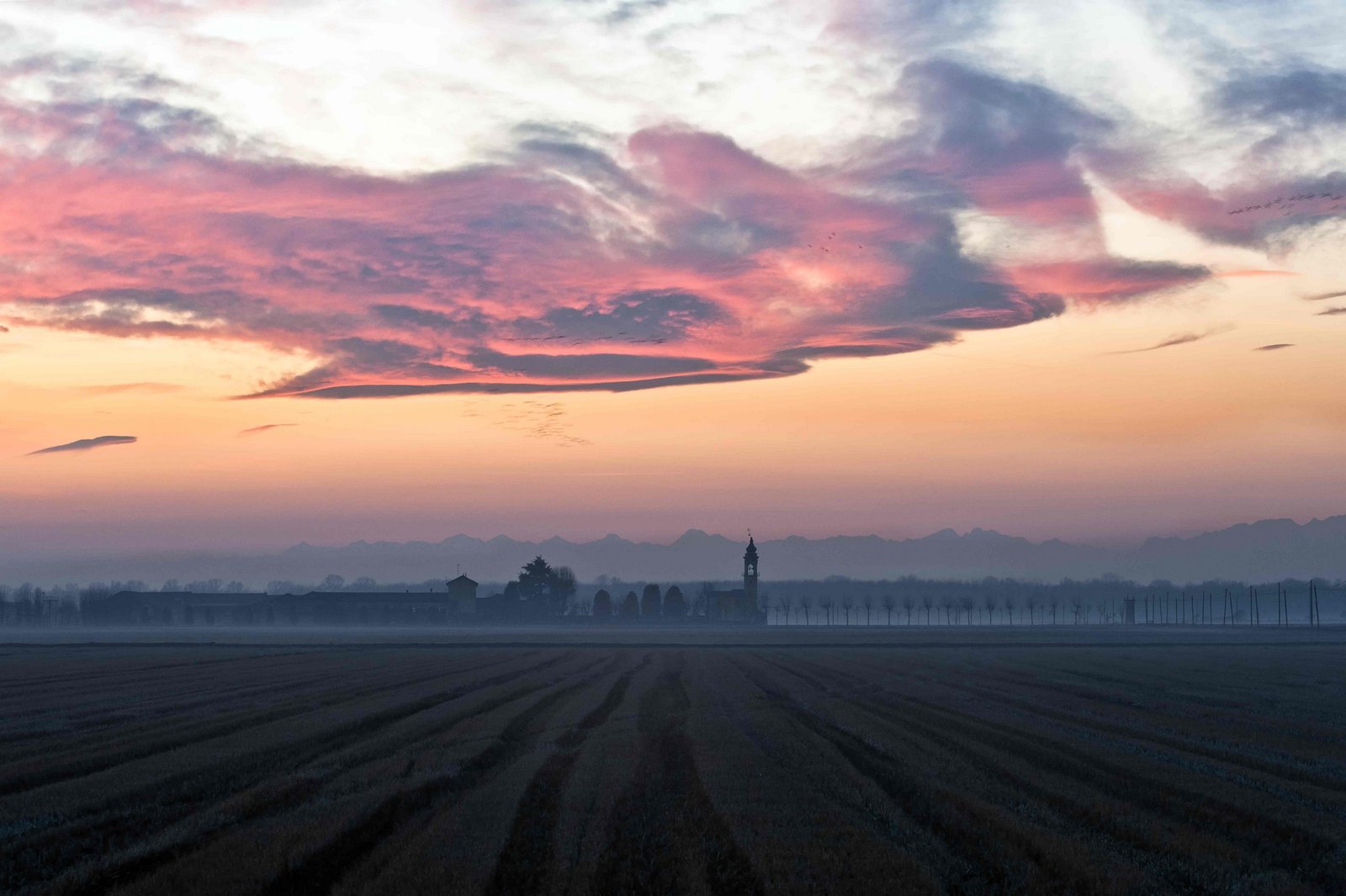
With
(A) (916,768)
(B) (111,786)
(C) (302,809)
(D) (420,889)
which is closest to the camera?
(D) (420,889)

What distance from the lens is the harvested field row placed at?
18375 mm

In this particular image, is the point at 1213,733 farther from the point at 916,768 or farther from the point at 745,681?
the point at 745,681

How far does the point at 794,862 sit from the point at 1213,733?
2321cm

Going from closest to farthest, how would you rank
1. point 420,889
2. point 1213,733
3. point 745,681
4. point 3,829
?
point 420,889, point 3,829, point 1213,733, point 745,681

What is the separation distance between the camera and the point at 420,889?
17188 mm

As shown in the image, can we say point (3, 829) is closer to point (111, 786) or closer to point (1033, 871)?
point (111, 786)

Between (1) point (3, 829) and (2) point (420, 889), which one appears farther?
(1) point (3, 829)

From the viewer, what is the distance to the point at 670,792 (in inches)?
1013

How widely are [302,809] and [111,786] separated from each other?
571cm

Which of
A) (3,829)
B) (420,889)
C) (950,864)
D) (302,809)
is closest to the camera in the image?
(420,889)

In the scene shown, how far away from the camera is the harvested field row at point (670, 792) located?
18.4 metres

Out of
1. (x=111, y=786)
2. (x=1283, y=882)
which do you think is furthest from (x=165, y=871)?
(x=1283, y=882)

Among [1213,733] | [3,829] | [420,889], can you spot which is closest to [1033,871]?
[420,889]

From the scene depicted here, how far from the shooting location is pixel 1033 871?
18203 millimetres
